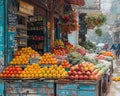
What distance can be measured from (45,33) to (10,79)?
5703mm

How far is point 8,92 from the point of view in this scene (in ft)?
29.1

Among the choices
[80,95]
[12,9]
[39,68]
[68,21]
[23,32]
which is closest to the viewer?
[80,95]

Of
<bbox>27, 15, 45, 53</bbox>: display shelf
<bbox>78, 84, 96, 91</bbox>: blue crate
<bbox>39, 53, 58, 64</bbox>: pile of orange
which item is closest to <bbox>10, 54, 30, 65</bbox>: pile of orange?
<bbox>39, 53, 58, 64</bbox>: pile of orange

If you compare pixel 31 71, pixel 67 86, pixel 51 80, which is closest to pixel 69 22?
pixel 31 71

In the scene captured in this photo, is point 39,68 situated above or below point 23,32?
below

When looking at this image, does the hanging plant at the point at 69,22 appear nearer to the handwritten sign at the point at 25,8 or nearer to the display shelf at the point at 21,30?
the display shelf at the point at 21,30

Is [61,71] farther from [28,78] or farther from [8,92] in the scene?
[8,92]

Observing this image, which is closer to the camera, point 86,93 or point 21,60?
point 86,93

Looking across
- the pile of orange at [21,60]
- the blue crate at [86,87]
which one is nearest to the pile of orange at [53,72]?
the blue crate at [86,87]

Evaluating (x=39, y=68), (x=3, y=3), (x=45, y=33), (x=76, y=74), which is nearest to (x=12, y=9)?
(x=3, y=3)

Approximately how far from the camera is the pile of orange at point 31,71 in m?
8.80

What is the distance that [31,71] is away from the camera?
890 cm

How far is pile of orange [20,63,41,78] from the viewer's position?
8.80 metres

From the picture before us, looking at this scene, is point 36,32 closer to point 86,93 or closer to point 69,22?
point 69,22
